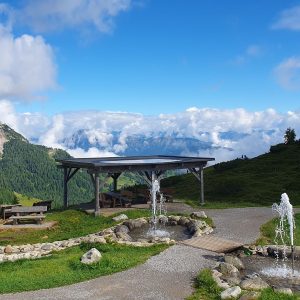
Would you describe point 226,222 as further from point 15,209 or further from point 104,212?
point 15,209

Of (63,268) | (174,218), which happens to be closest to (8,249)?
Result: (63,268)

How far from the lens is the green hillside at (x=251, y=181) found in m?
41.6

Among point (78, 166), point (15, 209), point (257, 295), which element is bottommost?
point (257, 295)

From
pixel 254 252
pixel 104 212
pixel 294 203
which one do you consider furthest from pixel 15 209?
pixel 294 203

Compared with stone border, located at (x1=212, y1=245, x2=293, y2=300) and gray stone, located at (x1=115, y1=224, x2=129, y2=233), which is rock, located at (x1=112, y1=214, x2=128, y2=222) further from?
stone border, located at (x1=212, y1=245, x2=293, y2=300)

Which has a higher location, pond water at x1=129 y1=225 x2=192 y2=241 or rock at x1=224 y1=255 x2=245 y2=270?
pond water at x1=129 y1=225 x2=192 y2=241

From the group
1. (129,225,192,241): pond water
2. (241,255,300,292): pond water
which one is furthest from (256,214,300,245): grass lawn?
(129,225,192,241): pond water

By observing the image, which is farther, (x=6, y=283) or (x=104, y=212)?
(x=104, y=212)

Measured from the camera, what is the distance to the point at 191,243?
21.2 meters

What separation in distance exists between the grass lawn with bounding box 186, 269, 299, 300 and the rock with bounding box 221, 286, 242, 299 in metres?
0.20

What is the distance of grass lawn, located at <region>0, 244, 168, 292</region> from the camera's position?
15141mm

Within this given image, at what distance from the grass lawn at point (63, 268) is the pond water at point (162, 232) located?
14.2 feet

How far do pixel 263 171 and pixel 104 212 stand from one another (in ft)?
105

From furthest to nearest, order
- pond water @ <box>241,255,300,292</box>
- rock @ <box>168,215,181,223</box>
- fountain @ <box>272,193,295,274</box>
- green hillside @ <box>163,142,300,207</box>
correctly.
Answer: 1. green hillside @ <box>163,142,300,207</box>
2. rock @ <box>168,215,181,223</box>
3. fountain @ <box>272,193,295,274</box>
4. pond water @ <box>241,255,300,292</box>
